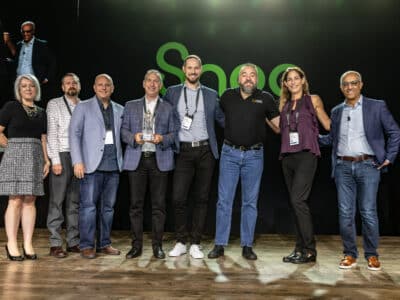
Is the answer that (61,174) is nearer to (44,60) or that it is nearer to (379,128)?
(44,60)

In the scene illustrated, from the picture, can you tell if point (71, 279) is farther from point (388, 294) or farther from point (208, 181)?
point (388, 294)

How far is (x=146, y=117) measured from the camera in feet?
14.1

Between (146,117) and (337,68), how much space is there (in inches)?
90.1

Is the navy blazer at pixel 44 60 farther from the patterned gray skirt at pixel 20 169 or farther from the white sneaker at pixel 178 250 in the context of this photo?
the white sneaker at pixel 178 250

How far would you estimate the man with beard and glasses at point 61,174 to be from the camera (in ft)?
14.3

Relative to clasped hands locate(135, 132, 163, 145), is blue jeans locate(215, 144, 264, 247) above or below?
below

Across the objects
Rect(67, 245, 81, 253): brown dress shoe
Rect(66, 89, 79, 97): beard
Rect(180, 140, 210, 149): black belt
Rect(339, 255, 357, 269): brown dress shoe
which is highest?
Rect(66, 89, 79, 97): beard

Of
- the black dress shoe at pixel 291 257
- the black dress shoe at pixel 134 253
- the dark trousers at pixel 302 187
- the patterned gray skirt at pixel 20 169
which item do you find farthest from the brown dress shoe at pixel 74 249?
Answer: the dark trousers at pixel 302 187

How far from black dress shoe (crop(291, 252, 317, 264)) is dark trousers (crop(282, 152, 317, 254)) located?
35mm

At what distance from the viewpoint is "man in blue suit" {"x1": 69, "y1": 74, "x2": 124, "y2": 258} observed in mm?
4242

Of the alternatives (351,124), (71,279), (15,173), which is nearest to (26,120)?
(15,173)

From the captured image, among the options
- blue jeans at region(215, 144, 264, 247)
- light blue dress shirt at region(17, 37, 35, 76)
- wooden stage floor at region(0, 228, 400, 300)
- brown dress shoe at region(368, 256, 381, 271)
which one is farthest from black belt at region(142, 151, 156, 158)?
light blue dress shirt at region(17, 37, 35, 76)

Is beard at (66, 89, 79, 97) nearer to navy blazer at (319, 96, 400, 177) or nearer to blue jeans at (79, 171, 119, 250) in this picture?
blue jeans at (79, 171, 119, 250)

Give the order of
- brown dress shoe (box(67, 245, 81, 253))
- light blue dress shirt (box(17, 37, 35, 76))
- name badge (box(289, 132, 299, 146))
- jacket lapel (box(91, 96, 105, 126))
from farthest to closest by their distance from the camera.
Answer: light blue dress shirt (box(17, 37, 35, 76)) → brown dress shoe (box(67, 245, 81, 253)) → jacket lapel (box(91, 96, 105, 126)) → name badge (box(289, 132, 299, 146))
